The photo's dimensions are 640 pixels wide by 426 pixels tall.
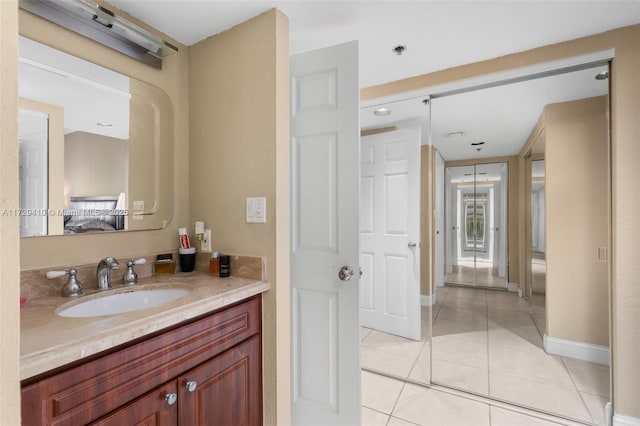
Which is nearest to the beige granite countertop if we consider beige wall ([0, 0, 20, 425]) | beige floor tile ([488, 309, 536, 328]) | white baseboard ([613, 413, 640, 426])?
beige wall ([0, 0, 20, 425])

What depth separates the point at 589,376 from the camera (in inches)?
76.4

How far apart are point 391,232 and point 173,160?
1.88 meters

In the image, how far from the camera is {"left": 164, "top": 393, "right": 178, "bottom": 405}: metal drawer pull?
962 mm

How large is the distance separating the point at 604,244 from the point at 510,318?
1.07m

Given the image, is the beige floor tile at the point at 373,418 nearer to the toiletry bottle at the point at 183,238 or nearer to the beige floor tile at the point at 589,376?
the beige floor tile at the point at 589,376

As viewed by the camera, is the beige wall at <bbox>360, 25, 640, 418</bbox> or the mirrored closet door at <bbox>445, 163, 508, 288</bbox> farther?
the mirrored closet door at <bbox>445, 163, 508, 288</bbox>

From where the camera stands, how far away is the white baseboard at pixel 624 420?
1581 mm

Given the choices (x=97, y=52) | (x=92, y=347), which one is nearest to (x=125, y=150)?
(x=97, y=52)

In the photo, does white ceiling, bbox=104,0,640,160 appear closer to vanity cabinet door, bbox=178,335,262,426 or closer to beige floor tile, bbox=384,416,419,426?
vanity cabinet door, bbox=178,335,262,426

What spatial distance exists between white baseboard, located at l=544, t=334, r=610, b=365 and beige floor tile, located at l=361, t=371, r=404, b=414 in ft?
3.64

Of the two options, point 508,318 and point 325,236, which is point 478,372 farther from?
point 325,236

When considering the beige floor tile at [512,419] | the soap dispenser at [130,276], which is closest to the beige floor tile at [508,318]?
the beige floor tile at [512,419]

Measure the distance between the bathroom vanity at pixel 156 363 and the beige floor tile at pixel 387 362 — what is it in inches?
48.1

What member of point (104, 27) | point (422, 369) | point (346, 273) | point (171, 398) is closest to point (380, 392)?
point (422, 369)
